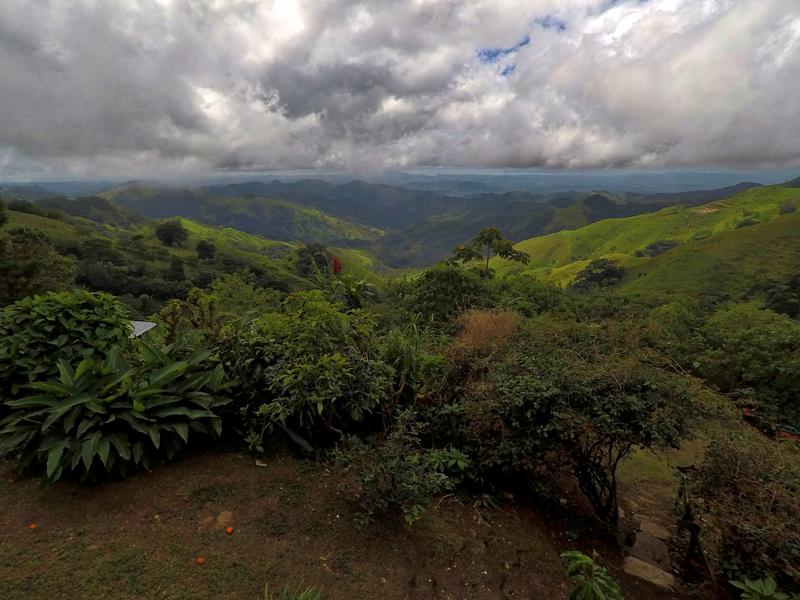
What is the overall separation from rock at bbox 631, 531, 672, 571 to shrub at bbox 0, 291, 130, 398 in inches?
216

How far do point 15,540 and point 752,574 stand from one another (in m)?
5.31

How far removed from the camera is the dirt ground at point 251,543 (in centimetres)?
284

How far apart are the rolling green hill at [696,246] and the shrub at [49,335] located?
70.7 meters

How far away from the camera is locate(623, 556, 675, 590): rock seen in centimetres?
353

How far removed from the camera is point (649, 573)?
367 cm

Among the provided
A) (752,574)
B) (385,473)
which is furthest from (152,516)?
(752,574)

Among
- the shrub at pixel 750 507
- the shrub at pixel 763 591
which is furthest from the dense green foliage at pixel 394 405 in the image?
the shrub at pixel 763 591

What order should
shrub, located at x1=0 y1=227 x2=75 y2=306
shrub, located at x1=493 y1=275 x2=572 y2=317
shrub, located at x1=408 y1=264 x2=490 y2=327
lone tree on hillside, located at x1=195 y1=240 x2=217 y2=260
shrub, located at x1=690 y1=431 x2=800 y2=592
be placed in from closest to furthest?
shrub, located at x1=690 y1=431 x2=800 y2=592, shrub, located at x1=408 y1=264 x2=490 y2=327, shrub, located at x1=0 y1=227 x2=75 y2=306, shrub, located at x1=493 y1=275 x2=572 y2=317, lone tree on hillside, located at x1=195 y1=240 x2=217 y2=260

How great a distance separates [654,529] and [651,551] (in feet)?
1.37

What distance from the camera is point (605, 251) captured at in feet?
424

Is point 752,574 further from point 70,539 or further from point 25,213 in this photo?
point 25,213

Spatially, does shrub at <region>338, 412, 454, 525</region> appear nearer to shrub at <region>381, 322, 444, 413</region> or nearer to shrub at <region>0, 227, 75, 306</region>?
shrub at <region>381, 322, 444, 413</region>

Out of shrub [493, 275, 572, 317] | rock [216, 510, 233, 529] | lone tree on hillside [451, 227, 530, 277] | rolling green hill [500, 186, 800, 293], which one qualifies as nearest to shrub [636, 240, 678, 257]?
rolling green hill [500, 186, 800, 293]

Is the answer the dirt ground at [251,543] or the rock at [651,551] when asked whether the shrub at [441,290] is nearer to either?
the rock at [651,551]
